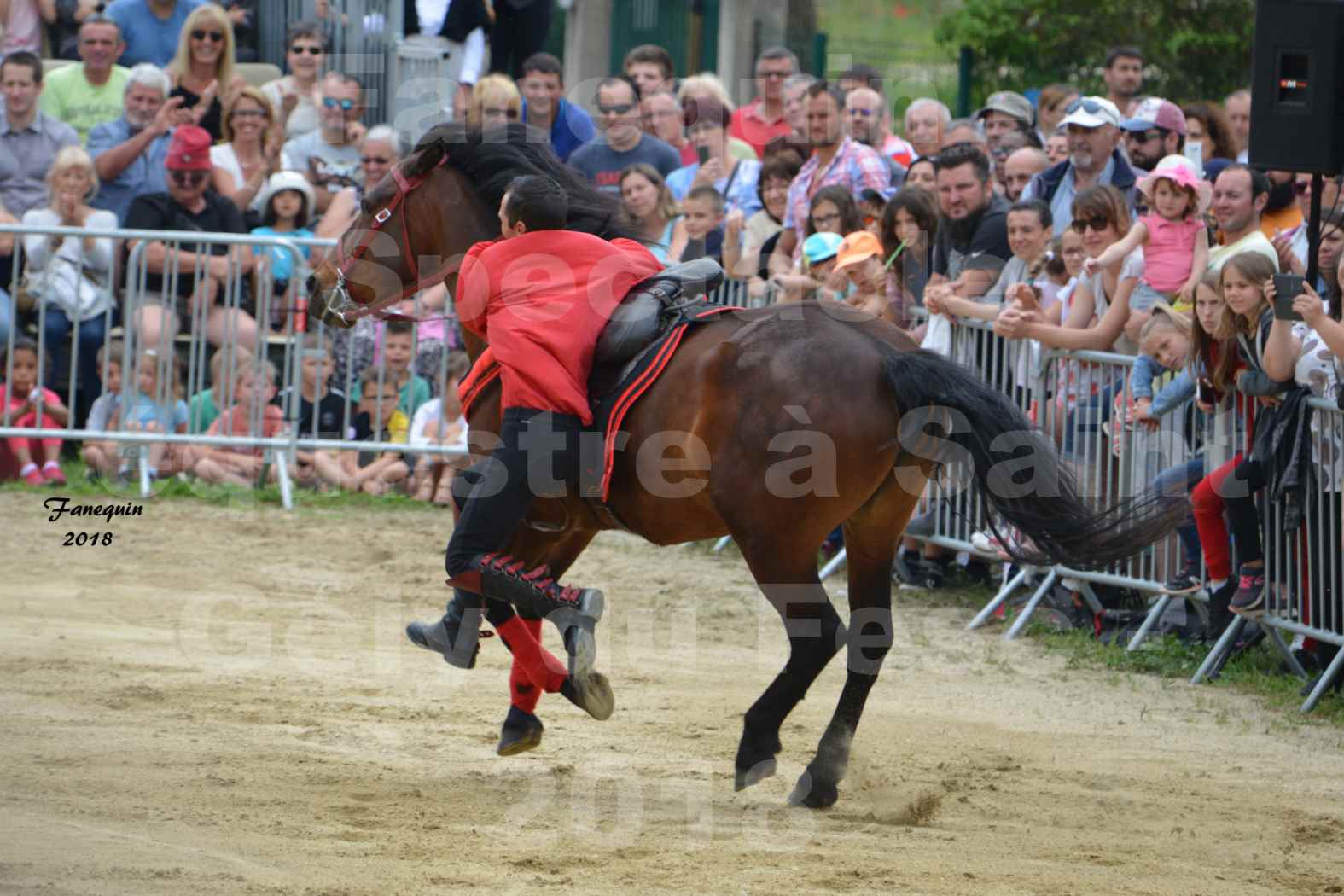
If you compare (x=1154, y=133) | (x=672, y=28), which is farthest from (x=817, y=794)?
(x=672, y=28)

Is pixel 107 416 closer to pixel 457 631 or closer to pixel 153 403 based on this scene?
pixel 153 403

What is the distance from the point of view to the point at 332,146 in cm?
1280

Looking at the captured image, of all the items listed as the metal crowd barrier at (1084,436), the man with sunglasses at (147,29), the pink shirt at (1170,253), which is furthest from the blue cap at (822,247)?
the man with sunglasses at (147,29)

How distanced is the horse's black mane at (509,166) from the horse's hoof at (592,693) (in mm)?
1584

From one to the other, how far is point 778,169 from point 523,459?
18.9 ft

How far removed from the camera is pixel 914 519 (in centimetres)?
952

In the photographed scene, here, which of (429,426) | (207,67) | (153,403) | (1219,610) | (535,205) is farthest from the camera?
(207,67)

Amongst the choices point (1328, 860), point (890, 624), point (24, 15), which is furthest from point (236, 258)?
point (1328, 860)

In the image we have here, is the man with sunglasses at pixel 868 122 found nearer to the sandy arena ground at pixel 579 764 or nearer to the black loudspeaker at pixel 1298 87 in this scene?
the sandy arena ground at pixel 579 764

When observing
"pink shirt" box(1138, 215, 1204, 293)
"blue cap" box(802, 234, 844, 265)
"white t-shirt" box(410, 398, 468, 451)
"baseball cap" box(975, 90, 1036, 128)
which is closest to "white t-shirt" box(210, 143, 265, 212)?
"white t-shirt" box(410, 398, 468, 451)

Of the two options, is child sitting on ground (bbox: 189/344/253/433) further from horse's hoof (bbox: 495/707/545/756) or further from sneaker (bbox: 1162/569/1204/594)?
sneaker (bbox: 1162/569/1204/594)

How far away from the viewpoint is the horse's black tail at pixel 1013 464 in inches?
227

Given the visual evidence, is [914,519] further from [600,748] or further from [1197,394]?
[600,748]

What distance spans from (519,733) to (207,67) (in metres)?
8.40
